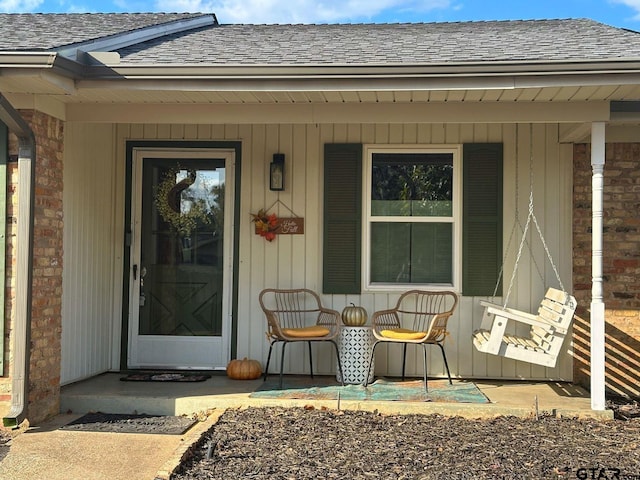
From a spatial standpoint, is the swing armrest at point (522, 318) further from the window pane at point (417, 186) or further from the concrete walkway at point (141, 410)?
the window pane at point (417, 186)

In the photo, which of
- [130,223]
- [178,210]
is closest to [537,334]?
[178,210]

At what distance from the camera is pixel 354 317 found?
5.88 m

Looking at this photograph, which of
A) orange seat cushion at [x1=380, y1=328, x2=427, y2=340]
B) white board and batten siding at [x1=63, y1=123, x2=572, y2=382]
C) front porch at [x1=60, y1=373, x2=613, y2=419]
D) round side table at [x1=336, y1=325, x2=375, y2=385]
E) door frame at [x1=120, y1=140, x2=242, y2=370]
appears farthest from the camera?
door frame at [x1=120, y1=140, x2=242, y2=370]

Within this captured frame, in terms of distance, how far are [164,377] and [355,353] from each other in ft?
5.49

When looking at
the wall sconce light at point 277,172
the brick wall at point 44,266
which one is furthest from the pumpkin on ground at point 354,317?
the brick wall at point 44,266

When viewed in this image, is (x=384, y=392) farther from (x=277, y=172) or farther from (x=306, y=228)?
(x=277, y=172)

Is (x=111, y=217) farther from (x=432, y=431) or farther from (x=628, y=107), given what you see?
(x=628, y=107)

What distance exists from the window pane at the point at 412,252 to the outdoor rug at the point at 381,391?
0.95 meters

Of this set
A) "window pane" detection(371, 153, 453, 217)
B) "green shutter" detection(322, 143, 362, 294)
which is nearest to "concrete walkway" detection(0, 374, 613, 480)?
"green shutter" detection(322, 143, 362, 294)

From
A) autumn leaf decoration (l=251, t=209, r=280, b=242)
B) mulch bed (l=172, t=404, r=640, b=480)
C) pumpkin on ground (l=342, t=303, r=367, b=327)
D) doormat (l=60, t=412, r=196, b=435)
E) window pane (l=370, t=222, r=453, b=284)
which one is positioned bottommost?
doormat (l=60, t=412, r=196, b=435)

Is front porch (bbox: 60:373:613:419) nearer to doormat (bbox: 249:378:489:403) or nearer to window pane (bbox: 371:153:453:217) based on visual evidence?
doormat (bbox: 249:378:489:403)

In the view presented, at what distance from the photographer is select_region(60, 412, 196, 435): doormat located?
4.77 meters

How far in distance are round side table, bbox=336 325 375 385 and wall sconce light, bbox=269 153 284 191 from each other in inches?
56.5

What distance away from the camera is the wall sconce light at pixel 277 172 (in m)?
6.21
